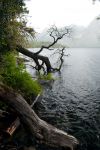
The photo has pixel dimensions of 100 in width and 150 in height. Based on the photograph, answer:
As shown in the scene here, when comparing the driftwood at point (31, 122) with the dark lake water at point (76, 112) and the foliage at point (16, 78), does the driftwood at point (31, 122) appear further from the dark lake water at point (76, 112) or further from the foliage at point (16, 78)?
the foliage at point (16, 78)

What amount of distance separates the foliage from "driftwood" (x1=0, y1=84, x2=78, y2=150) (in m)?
7.11

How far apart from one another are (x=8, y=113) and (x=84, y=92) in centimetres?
2134

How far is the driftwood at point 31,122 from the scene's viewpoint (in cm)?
1567

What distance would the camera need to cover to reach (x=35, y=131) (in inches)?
623

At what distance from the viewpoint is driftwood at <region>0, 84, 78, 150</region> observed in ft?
51.4

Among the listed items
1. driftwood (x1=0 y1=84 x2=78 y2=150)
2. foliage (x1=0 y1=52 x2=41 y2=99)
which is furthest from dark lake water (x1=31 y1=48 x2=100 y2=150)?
foliage (x1=0 y1=52 x2=41 y2=99)

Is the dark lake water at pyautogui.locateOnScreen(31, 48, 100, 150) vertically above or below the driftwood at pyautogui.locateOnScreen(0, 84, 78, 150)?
below

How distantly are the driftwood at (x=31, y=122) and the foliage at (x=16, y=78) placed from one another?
7.11 meters

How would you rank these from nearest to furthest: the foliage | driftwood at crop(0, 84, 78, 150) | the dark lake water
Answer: driftwood at crop(0, 84, 78, 150) < the dark lake water < the foliage

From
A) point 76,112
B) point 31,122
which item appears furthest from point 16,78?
point 31,122

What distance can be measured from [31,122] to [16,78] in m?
8.88

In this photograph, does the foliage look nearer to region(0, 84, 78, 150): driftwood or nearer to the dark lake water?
the dark lake water

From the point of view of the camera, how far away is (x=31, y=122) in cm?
1582

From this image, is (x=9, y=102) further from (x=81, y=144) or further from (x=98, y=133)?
(x=98, y=133)
